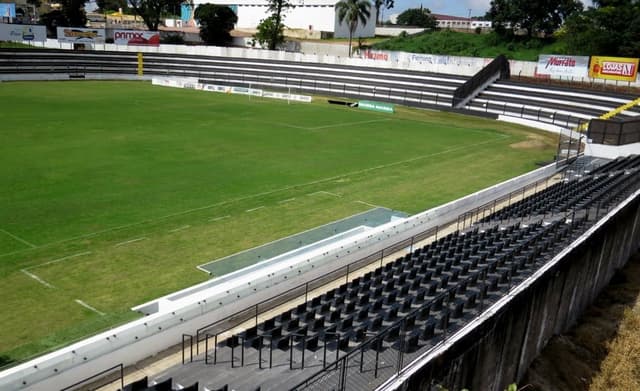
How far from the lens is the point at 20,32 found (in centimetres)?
6975

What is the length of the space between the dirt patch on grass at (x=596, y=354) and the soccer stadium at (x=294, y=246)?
531 millimetres

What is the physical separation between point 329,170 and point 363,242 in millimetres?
11326

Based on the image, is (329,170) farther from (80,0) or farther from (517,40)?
(80,0)

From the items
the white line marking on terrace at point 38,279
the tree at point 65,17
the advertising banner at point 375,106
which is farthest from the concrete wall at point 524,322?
the tree at point 65,17

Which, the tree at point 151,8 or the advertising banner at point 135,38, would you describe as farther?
the tree at point 151,8

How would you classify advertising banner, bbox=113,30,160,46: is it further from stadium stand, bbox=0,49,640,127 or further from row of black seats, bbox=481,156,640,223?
row of black seats, bbox=481,156,640,223

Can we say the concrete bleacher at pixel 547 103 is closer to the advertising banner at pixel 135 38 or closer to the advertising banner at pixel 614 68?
the advertising banner at pixel 614 68

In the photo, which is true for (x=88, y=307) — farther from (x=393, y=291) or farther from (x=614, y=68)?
(x=614, y=68)

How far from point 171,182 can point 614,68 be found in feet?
138

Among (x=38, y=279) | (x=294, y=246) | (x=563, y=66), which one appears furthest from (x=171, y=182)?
(x=563, y=66)

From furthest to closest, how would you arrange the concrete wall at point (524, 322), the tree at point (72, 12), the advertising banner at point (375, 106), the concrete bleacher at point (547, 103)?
the tree at point (72, 12) → the advertising banner at point (375, 106) → the concrete bleacher at point (547, 103) → the concrete wall at point (524, 322)

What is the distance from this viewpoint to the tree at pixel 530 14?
84375 millimetres

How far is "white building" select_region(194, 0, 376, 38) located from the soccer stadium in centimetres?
7726

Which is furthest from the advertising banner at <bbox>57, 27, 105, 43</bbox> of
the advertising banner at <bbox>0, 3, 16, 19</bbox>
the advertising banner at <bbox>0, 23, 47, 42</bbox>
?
the advertising banner at <bbox>0, 3, 16, 19</bbox>
